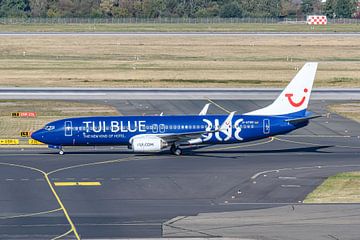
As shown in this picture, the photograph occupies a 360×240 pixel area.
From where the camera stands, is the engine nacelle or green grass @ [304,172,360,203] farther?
the engine nacelle

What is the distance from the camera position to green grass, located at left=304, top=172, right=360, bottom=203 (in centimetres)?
5378

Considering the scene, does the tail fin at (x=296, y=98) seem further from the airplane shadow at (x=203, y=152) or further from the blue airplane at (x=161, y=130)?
the airplane shadow at (x=203, y=152)

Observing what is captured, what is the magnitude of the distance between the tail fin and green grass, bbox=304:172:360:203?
33.8 ft

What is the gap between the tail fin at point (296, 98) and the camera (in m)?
71.8

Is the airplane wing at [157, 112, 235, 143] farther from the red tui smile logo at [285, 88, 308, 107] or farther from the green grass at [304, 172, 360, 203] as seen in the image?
the green grass at [304, 172, 360, 203]

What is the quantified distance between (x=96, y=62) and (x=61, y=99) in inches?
1878

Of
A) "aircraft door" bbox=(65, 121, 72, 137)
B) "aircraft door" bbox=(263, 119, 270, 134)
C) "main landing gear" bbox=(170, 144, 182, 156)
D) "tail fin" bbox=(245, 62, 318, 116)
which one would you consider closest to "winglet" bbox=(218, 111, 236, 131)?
"aircraft door" bbox=(263, 119, 270, 134)

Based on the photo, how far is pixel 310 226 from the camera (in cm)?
4625

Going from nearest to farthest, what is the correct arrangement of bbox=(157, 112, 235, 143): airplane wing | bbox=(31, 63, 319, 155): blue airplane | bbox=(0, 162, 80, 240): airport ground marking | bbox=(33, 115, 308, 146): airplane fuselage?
bbox=(0, 162, 80, 240): airport ground marking → bbox=(157, 112, 235, 143): airplane wing → bbox=(31, 63, 319, 155): blue airplane → bbox=(33, 115, 308, 146): airplane fuselage

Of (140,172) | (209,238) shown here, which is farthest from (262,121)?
(209,238)

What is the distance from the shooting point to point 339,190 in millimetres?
56750

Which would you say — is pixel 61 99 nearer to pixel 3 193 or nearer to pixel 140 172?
pixel 140 172

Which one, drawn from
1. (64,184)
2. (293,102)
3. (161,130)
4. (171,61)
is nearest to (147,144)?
(161,130)

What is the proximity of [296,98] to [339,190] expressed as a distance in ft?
53.3
